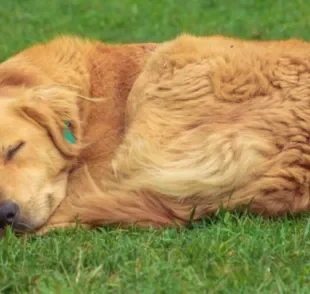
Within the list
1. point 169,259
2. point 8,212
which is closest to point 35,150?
point 8,212

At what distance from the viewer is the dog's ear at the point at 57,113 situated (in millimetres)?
4871

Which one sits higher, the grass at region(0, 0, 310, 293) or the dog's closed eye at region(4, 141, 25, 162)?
the dog's closed eye at region(4, 141, 25, 162)

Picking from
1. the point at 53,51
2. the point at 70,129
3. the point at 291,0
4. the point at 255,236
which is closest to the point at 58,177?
the point at 70,129

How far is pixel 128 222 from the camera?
438cm

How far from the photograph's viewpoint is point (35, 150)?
4758 millimetres

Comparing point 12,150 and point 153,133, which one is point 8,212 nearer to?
point 12,150

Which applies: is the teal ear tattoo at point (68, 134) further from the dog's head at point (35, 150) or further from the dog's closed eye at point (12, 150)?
the dog's closed eye at point (12, 150)

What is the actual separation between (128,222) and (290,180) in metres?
0.87

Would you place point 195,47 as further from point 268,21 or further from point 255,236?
point 268,21

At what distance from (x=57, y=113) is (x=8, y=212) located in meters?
0.81

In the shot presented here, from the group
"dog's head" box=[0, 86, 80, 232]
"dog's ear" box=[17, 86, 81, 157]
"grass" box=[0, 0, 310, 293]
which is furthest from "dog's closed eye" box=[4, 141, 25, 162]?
"grass" box=[0, 0, 310, 293]

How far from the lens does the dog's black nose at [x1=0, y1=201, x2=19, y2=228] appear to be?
14.4ft

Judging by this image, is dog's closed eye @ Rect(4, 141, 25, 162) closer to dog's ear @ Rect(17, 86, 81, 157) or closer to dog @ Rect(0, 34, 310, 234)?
dog @ Rect(0, 34, 310, 234)

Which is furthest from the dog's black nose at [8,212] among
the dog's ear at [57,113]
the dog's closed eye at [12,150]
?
the dog's ear at [57,113]
